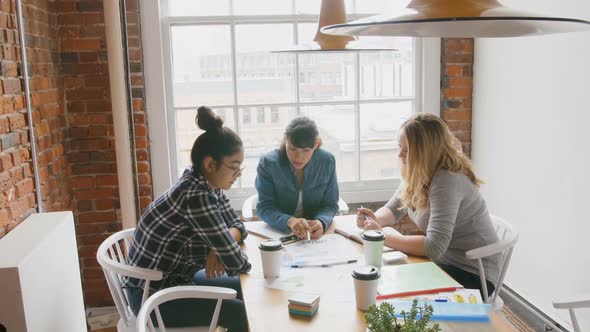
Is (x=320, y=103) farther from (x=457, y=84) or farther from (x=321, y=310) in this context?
(x=321, y=310)

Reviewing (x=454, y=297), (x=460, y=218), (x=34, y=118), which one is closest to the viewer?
(x=454, y=297)

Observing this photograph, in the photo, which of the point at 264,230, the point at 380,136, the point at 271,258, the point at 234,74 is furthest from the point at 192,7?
the point at 271,258

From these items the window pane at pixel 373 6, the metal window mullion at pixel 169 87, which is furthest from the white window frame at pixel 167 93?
the window pane at pixel 373 6

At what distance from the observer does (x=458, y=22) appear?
3.70ft

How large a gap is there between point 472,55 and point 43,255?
2.94 m

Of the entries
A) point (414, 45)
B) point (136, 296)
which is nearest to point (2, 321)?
point (136, 296)

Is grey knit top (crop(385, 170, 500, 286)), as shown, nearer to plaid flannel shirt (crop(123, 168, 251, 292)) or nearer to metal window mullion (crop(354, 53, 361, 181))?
plaid flannel shirt (crop(123, 168, 251, 292))

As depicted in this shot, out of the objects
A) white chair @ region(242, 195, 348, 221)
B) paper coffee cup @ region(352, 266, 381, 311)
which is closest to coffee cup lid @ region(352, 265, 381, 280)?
paper coffee cup @ region(352, 266, 381, 311)

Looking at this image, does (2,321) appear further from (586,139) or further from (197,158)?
(586,139)

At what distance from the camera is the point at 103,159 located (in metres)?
3.33

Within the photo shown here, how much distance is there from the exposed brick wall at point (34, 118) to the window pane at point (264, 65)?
113 centimetres

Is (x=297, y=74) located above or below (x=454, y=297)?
above

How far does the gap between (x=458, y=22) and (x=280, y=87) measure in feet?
8.25

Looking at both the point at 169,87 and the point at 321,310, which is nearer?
the point at 321,310
